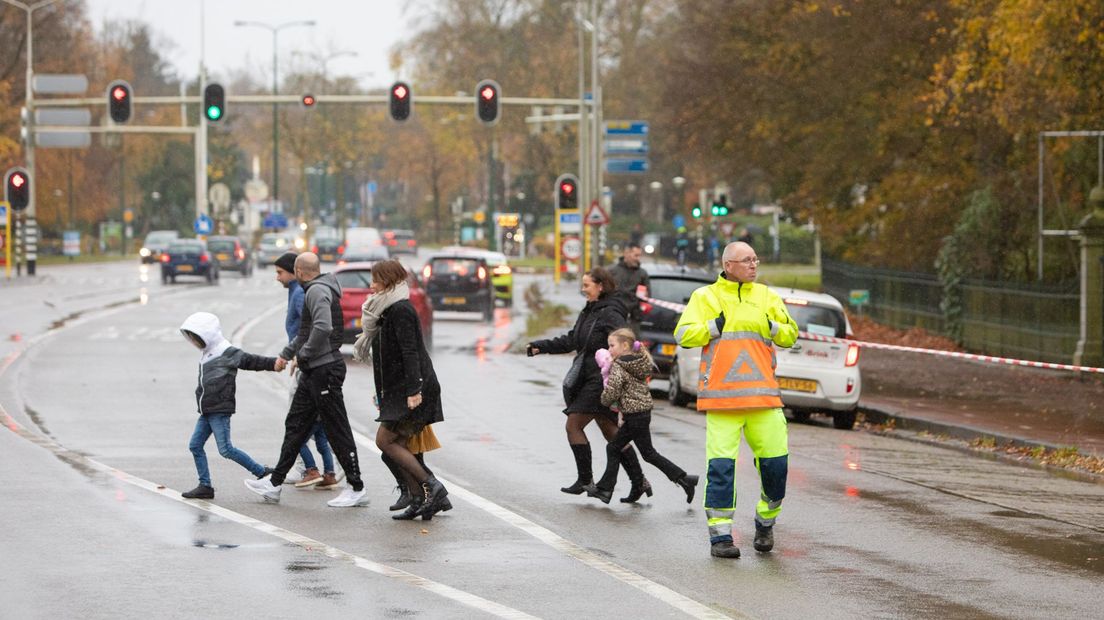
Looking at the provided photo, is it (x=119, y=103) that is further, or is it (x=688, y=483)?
(x=119, y=103)

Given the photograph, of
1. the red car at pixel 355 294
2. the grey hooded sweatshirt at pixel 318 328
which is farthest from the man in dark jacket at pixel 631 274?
the grey hooded sweatshirt at pixel 318 328

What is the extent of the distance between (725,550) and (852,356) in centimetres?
931

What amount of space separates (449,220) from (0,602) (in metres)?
125

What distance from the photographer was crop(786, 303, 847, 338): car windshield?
64.1ft

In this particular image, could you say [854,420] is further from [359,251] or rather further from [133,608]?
[359,251]

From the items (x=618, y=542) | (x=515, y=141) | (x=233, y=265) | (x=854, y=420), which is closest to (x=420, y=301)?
(x=854, y=420)

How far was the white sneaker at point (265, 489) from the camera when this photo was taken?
40.1 feet

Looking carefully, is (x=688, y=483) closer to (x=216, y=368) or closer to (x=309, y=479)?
(x=309, y=479)

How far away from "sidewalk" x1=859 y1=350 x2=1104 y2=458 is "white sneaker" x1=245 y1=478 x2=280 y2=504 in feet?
24.1

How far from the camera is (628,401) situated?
1223 centimetres

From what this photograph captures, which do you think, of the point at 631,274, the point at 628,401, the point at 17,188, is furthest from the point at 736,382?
the point at 17,188

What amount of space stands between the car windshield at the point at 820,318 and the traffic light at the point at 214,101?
24.6 m

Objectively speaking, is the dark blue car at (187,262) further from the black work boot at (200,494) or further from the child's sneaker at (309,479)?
the black work boot at (200,494)

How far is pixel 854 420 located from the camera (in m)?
19.2
